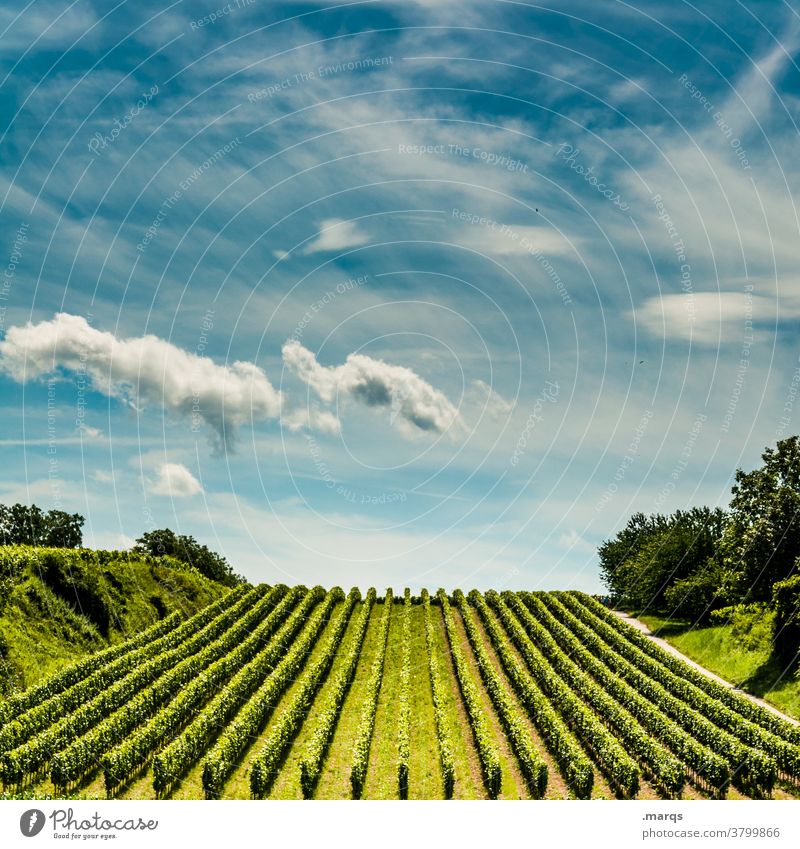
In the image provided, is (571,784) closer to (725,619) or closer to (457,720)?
(457,720)

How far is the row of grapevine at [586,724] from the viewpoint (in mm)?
33906

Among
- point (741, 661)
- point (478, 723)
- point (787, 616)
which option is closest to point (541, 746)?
point (478, 723)

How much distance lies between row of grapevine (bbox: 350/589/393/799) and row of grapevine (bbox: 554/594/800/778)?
2191 cm

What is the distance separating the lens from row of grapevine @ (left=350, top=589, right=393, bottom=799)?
33.5 m

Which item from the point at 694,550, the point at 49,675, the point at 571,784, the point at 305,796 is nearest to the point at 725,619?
the point at 694,550

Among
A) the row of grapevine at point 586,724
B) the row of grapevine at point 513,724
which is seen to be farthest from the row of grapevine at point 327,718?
the row of grapevine at point 586,724

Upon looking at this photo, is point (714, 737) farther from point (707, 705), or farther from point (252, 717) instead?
point (252, 717)

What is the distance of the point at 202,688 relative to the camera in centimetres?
4516

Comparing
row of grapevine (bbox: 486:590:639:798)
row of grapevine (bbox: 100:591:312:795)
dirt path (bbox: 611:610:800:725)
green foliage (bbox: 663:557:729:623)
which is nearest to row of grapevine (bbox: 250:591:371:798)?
row of grapevine (bbox: 100:591:312:795)

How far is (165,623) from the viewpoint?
64500mm

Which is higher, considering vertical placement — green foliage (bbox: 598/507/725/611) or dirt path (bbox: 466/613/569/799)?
green foliage (bbox: 598/507/725/611)

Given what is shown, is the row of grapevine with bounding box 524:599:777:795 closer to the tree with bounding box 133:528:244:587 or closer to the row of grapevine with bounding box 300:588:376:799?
the row of grapevine with bounding box 300:588:376:799

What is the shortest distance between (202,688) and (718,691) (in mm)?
36836
